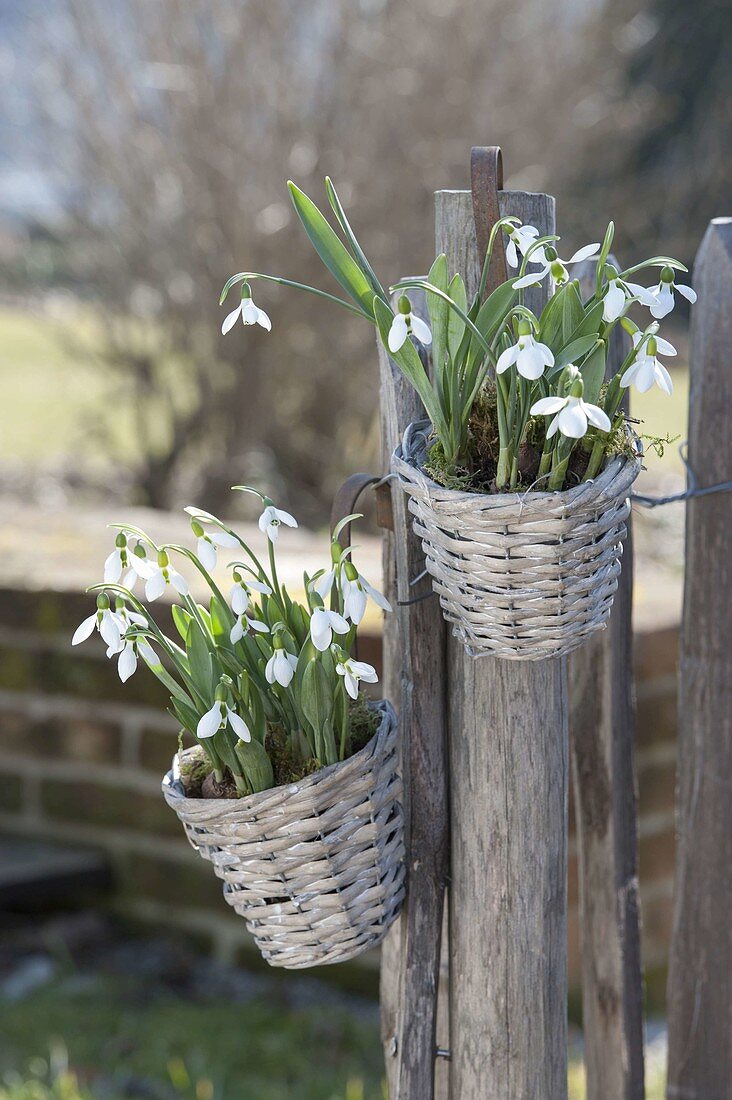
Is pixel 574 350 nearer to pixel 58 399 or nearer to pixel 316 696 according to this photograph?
pixel 316 696

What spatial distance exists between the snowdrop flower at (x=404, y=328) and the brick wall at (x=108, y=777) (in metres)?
1.72

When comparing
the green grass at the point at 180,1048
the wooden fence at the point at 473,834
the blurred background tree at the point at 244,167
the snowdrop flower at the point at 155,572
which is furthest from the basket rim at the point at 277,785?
the blurred background tree at the point at 244,167

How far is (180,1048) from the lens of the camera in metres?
2.44

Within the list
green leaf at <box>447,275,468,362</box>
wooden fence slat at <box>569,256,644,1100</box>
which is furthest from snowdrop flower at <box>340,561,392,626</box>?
wooden fence slat at <box>569,256,644,1100</box>

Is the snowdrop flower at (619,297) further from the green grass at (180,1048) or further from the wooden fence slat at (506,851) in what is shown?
the green grass at (180,1048)

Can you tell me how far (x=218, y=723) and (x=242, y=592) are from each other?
0.15m

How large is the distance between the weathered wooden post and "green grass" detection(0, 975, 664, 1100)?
0.57 meters

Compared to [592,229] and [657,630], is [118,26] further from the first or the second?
[657,630]

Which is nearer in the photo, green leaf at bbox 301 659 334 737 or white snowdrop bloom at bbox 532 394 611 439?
white snowdrop bloom at bbox 532 394 611 439

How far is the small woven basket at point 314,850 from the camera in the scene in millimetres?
1198

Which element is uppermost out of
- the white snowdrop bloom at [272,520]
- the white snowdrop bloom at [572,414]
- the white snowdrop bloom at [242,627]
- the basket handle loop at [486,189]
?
the basket handle loop at [486,189]

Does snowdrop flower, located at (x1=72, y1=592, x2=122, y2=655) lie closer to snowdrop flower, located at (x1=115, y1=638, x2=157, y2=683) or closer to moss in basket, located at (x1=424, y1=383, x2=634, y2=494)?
snowdrop flower, located at (x1=115, y1=638, x2=157, y2=683)

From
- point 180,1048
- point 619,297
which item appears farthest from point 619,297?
point 180,1048

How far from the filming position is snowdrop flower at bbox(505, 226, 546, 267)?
1132 millimetres
